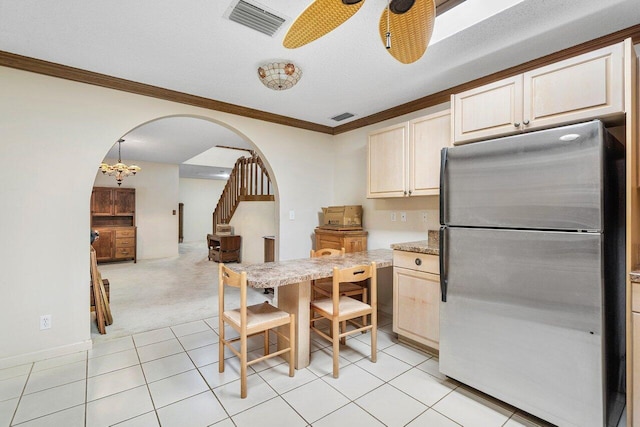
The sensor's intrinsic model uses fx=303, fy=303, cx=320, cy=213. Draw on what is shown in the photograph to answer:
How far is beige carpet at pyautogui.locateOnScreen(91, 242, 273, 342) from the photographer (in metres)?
3.42

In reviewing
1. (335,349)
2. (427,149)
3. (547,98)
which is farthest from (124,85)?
(547,98)

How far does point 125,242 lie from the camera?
7.17 metres

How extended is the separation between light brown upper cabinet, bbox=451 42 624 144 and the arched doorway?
249 centimetres

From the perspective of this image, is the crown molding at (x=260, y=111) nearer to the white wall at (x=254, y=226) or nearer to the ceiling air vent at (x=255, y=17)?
the ceiling air vent at (x=255, y=17)

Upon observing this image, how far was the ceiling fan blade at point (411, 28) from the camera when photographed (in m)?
1.40

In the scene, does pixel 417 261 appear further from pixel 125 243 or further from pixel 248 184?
pixel 125 243

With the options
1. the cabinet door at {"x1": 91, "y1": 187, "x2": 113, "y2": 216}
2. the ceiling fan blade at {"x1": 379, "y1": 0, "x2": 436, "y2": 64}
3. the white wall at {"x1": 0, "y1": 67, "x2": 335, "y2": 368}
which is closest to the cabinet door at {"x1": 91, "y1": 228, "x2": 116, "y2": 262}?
the cabinet door at {"x1": 91, "y1": 187, "x2": 113, "y2": 216}

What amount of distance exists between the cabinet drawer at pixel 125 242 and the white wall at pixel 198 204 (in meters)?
3.95

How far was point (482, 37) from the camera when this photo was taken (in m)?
2.14

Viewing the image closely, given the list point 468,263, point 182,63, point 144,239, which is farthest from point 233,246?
point 468,263

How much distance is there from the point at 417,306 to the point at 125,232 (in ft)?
23.3

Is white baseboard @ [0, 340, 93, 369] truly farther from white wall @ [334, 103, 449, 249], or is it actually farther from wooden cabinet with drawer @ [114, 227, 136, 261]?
wooden cabinet with drawer @ [114, 227, 136, 261]

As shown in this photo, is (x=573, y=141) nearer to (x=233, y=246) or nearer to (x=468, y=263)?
(x=468, y=263)

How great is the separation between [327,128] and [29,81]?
3.14m
